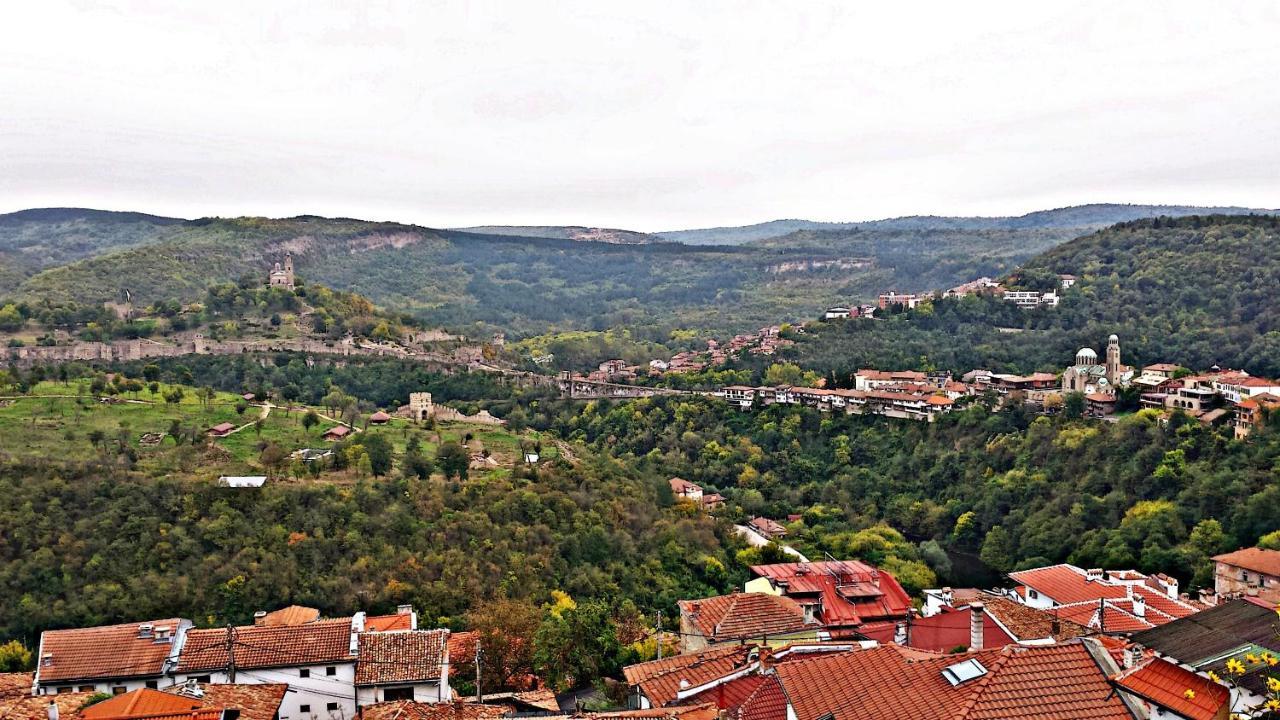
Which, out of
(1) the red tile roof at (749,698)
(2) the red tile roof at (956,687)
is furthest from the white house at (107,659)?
(2) the red tile roof at (956,687)

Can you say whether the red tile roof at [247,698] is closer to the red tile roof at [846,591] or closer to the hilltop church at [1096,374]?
the red tile roof at [846,591]

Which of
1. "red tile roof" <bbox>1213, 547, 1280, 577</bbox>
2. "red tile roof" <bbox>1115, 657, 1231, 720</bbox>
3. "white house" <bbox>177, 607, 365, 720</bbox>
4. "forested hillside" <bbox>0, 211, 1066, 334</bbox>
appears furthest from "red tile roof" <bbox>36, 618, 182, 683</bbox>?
"forested hillside" <bbox>0, 211, 1066, 334</bbox>

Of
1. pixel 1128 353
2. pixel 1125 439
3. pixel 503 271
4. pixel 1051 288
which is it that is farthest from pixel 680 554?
pixel 503 271

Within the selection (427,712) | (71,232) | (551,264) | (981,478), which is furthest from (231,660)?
(551,264)

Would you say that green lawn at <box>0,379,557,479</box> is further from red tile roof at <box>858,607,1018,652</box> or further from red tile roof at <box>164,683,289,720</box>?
red tile roof at <box>858,607,1018,652</box>

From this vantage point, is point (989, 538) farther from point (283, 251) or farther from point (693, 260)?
point (693, 260)

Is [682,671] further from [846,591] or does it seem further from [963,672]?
[846,591]
